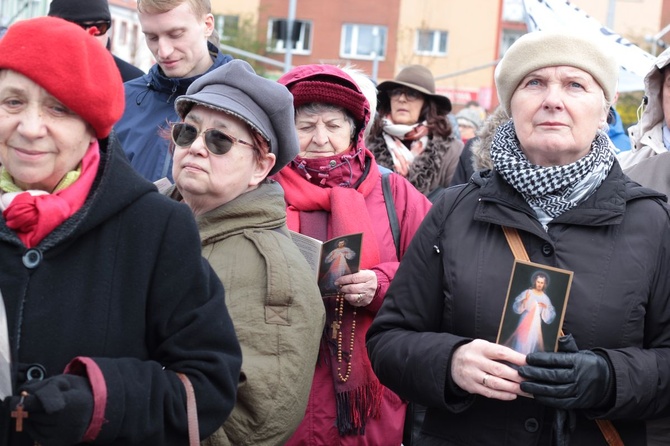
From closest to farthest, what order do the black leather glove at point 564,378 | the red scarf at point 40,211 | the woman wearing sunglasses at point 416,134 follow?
the red scarf at point 40,211, the black leather glove at point 564,378, the woman wearing sunglasses at point 416,134

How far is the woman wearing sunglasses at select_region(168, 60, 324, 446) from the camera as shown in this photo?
10.8ft

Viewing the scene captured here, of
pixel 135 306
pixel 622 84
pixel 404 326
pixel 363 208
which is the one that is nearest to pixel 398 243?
pixel 363 208

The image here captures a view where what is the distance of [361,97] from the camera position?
4.88 metres

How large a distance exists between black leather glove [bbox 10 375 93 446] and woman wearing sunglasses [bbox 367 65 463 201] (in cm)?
497

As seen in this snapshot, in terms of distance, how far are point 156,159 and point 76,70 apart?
2.24 metres

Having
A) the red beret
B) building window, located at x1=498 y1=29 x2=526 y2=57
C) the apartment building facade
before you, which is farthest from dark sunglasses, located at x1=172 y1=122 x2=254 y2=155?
building window, located at x1=498 y1=29 x2=526 y2=57

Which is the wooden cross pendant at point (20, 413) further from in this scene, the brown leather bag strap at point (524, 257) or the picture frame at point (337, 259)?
the picture frame at point (337, 259)

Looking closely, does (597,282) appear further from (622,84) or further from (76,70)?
(622,84)

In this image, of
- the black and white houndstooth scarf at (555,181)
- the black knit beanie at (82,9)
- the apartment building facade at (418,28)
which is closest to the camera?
the black and white houndstooth scarf at (555,181)

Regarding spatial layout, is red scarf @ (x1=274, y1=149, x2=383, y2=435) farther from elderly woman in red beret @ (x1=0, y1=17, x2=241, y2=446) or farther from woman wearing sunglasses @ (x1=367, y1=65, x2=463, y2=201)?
woman wearing sunglasses @ (x1=367, y1=65, x2=463, y2=201)

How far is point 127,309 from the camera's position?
9.12 ft

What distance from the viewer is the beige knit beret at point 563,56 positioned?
12.0ft

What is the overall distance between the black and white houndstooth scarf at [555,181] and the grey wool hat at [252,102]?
769 mm

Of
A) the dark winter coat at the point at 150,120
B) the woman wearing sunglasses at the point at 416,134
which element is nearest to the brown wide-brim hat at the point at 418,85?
the woman wearing sunglasses at the point at 416,134
